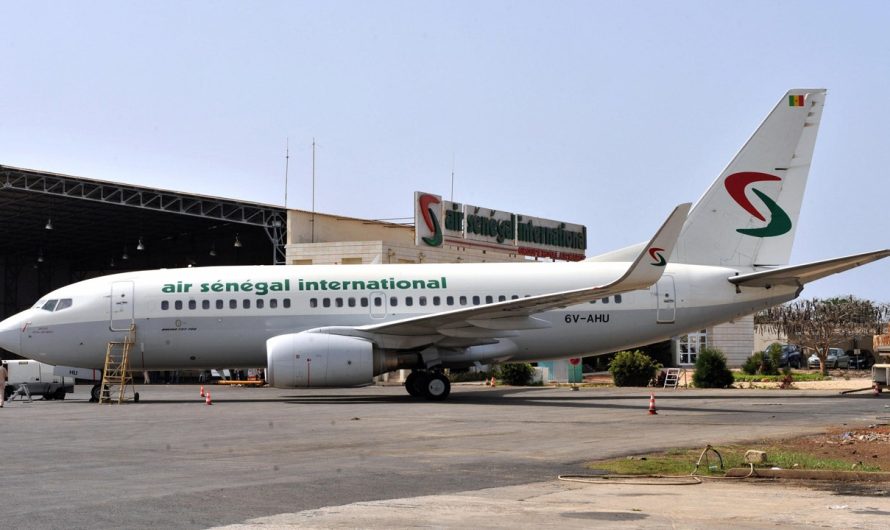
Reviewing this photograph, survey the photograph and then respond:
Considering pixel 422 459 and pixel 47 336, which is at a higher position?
pixel 47 336

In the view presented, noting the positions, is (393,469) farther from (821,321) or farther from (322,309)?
(821,321)

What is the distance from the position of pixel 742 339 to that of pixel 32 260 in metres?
49.0

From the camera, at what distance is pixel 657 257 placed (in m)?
22.7

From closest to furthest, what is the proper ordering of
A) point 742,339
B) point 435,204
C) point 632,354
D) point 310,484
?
point 310,484 → point 632,354 → point 435,204 → point 742,339

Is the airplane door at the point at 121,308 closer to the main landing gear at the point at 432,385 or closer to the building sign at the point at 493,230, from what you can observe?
the main landing gear at the point at 432,385

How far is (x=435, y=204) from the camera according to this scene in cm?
4931

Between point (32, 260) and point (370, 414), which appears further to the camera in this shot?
point (32, 260)

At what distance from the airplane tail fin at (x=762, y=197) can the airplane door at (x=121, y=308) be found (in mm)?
14633

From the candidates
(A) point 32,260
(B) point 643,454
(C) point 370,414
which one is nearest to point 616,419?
(C) point 370,414

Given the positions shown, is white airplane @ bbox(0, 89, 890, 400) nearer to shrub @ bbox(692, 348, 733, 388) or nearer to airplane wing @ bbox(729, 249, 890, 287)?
airplane wing @ bbox(729, 249, 890, 287)

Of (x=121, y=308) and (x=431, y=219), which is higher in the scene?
(x=431, y=219)

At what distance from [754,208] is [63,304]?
1872 cm

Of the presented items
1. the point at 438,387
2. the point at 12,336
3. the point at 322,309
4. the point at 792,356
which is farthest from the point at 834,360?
the point at 12,336

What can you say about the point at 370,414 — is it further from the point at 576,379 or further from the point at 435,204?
the point at 435,204
